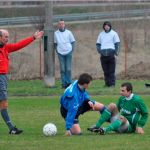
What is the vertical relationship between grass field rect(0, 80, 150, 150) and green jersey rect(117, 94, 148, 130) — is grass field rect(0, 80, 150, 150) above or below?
below

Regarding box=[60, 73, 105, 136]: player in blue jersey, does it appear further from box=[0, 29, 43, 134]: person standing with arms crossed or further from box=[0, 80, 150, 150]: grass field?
box=[0, 29, 43, 134]: person standing with arms crossed

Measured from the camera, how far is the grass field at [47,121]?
10.7 metres

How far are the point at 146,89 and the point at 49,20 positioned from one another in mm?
3882

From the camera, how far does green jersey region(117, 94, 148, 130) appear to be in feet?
40.6

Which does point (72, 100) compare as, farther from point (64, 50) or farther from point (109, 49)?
point (64, 50)

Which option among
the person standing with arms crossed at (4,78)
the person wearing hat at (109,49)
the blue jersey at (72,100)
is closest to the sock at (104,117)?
the blue jersey at (72,100)

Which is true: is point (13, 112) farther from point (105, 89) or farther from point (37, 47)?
point (37, 47)

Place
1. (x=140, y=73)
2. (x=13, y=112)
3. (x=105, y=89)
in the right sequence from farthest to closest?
(x=140, y=73) < (x=105, y=89) < (x=13, y=112)

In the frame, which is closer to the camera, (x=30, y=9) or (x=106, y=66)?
(x=106, y=66)

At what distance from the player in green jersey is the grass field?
22 centimetres

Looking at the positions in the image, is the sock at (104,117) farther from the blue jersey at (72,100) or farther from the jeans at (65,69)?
the jeans at (65,69)

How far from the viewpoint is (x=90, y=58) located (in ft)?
90.2

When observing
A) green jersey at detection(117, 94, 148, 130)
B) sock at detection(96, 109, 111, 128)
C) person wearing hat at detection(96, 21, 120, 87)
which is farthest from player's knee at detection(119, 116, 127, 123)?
person wearing hat at detection(96, 21, 120, 87)

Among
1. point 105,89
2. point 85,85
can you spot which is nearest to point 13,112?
point 85,85
